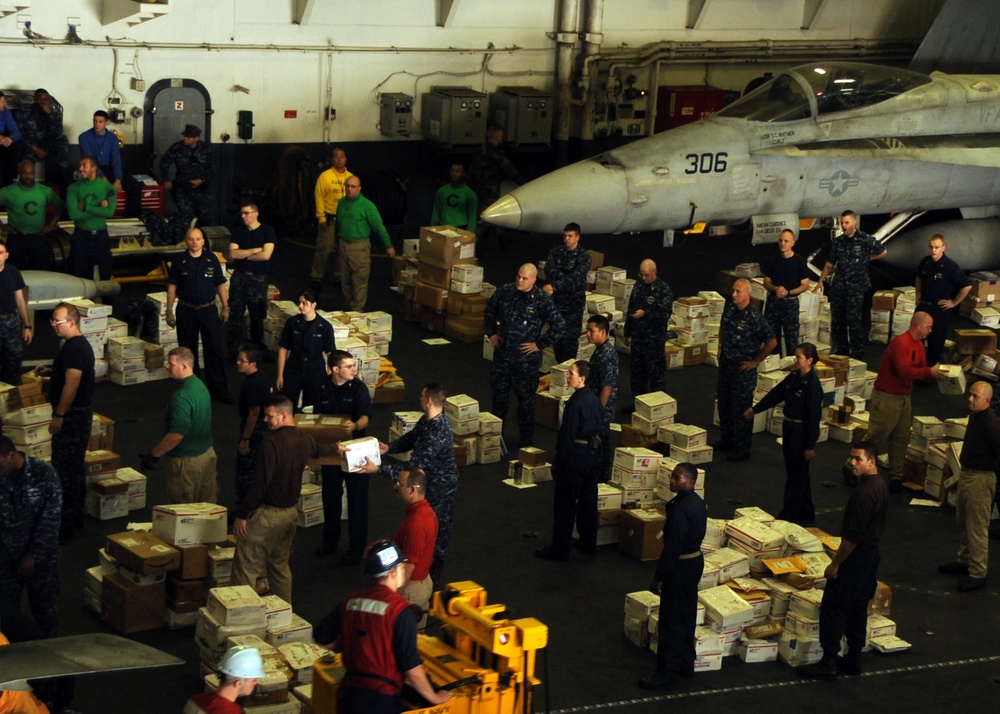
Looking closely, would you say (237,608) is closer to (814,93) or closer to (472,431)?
(472,431)

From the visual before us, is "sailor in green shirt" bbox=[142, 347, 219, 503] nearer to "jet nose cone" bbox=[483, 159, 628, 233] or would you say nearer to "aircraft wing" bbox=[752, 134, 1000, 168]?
"jet nose cone" bbox=[483, 159, 628, 233]

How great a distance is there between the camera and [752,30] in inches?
881

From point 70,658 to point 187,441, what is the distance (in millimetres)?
3645

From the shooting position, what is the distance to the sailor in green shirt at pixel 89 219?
1419cm

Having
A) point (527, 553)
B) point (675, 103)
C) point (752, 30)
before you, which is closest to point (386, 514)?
point (527, 553)

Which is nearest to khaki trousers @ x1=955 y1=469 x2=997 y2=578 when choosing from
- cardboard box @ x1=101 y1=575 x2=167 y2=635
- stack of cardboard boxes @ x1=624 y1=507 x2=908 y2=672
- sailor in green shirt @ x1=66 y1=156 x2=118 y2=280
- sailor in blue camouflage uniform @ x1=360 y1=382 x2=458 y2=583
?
stack of cardboard boxes @ x1=624 y1=507 x2=908 y2=672

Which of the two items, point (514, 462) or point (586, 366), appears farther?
point (514, 462)

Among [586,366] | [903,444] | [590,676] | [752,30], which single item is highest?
[752,30]

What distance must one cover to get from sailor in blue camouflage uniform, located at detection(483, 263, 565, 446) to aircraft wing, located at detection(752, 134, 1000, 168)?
471 centimetres

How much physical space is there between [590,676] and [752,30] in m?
16.2

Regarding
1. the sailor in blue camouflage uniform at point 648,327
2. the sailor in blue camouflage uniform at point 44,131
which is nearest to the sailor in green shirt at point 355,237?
the sailor in blue camouflage uniform at point 648,327

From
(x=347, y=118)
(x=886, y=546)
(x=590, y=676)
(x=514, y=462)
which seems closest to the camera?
(x=590, y=676)

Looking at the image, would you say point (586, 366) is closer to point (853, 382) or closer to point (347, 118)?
point (853, 382)

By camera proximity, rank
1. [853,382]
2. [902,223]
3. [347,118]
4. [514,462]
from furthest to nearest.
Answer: [347,118], [902,223], [853,382], [514,462]
